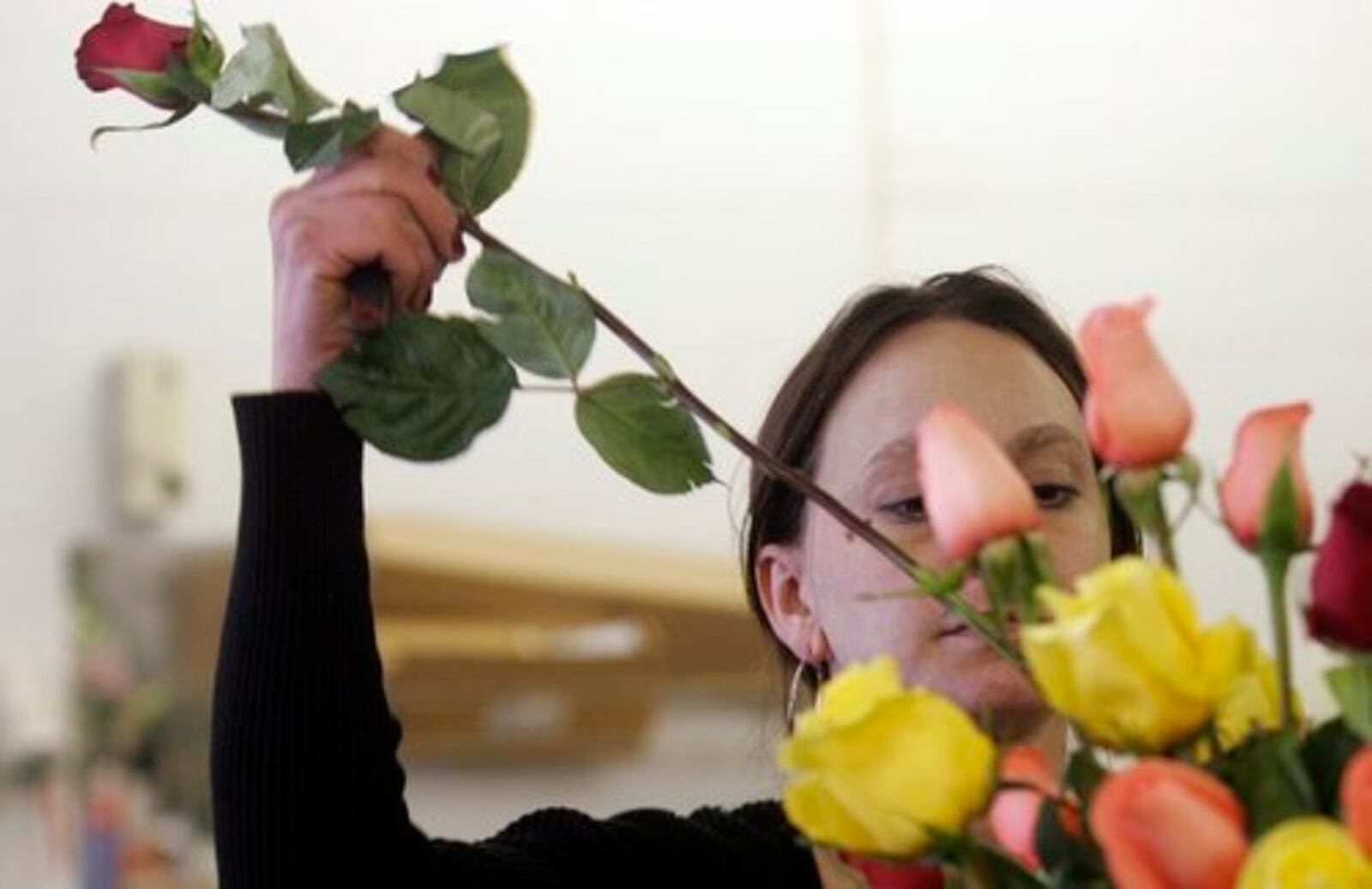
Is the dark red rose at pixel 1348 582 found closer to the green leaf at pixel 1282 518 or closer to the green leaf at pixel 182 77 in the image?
the green leaf at pixel 1282 518

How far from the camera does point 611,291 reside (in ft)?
7.94

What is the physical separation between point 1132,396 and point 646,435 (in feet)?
0.69

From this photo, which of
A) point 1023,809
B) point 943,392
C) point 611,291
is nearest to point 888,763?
point 1023,809

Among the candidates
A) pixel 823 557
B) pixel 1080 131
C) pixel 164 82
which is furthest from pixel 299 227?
pixel 1080 131

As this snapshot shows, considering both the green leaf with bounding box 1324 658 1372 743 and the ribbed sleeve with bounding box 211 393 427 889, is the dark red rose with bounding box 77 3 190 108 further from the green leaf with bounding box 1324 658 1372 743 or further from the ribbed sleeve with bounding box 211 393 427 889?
the green leaf with bounding box 1324 658 1372 743

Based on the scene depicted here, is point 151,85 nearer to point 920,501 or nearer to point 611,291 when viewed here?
point 920,501

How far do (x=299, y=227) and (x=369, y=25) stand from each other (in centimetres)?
155

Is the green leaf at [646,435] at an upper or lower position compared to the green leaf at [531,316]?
lower

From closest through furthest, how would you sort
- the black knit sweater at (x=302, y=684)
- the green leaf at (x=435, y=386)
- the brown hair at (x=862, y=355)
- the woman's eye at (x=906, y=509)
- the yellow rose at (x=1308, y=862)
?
the yellow rose at (x=1308, y=862)
the green leaf at (x=435, y=386)
the black knit sweater at (x=302, y=684)
the woman's eye at (x=906, y=509)
the brown hair at (x=862, y=355)

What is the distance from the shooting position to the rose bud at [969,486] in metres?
0.57

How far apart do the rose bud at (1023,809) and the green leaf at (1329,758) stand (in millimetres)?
51

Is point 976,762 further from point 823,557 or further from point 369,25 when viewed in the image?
point 369,25

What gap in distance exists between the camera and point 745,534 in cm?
123

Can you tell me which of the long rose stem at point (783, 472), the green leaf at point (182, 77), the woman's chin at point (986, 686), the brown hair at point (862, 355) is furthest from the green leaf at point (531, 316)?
the brown hair at point (862, 355)
